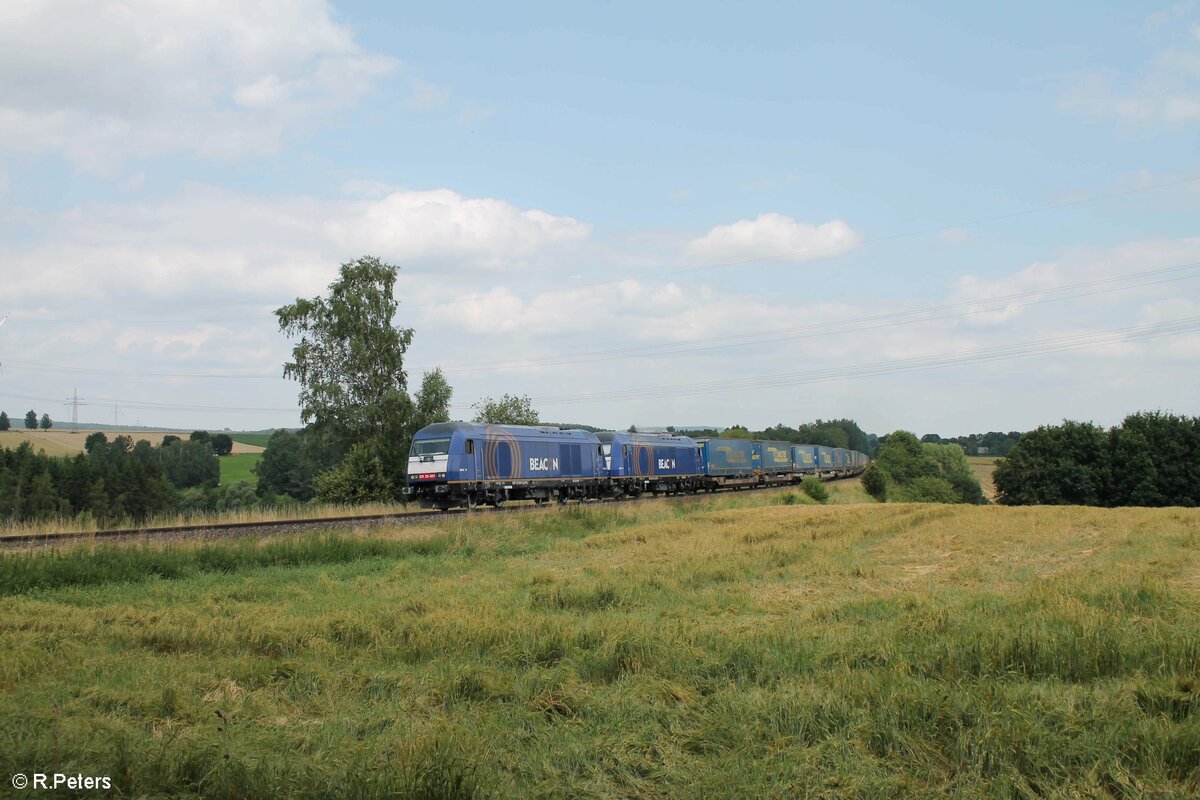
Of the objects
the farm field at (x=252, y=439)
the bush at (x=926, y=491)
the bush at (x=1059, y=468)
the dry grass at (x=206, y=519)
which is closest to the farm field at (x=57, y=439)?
the farm field at (x=252, y=439)

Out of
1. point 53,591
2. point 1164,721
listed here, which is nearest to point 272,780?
point 1164,721

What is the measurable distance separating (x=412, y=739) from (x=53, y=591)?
12328mm

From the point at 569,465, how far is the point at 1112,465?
178ft

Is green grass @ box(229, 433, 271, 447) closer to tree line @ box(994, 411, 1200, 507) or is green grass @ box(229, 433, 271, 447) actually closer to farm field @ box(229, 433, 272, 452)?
farm field @ box(229, 433, 272, 452)

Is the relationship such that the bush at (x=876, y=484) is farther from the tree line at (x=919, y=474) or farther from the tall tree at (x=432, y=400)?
the tall tree at (x=432, y=400)

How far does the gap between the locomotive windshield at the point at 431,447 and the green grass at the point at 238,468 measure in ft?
239

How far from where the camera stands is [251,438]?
15550 centimetres

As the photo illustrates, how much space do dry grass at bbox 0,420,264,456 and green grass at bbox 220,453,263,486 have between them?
5.41 m

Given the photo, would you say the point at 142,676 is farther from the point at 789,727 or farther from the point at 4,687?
the point at 789,727

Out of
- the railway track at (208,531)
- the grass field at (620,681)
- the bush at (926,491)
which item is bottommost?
the bush at (926,491)

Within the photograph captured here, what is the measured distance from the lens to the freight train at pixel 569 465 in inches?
1491

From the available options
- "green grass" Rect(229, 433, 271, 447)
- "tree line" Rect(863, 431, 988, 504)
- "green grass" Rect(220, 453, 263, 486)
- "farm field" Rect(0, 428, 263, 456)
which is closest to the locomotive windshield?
"tree line" Rect(863, 431, 988, 504)

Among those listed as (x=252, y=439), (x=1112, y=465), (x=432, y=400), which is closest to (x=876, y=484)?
(x=1112, y=465)

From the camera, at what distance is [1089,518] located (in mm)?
27891
